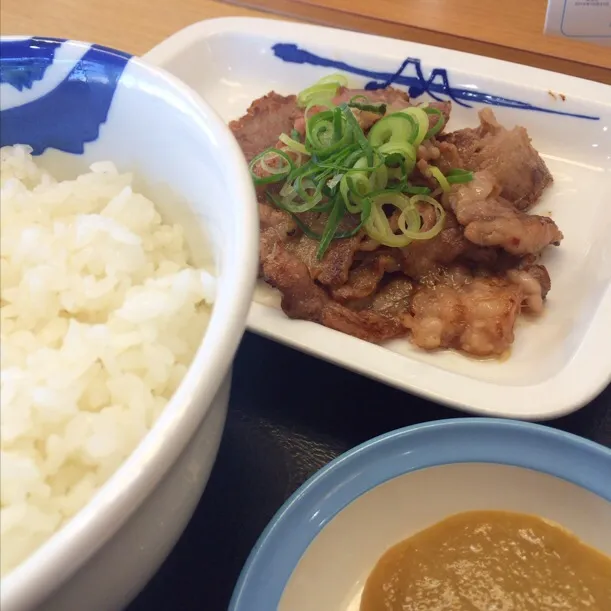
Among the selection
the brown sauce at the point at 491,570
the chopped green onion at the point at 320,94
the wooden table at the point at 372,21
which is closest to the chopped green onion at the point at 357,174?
the chopped green onion at the point at 320,94

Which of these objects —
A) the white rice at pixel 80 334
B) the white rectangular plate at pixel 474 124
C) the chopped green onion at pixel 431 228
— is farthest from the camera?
the chopped green onion at pixel 431 228

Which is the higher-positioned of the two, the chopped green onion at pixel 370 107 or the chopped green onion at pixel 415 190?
the chopped green onion at pixel 370 107

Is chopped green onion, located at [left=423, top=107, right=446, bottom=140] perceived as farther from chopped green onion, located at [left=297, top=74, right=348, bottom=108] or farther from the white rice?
the white rice

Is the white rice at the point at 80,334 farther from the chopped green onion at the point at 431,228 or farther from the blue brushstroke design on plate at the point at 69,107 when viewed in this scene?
the chopped green onion at the point at 431,228

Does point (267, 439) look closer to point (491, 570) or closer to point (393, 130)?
point (491, 570)

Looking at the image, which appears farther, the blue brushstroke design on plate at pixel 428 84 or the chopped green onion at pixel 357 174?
the blue brushstroke design on plate at pixel 428 84

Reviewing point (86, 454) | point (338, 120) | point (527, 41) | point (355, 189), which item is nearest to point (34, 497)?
point (86, 454)
